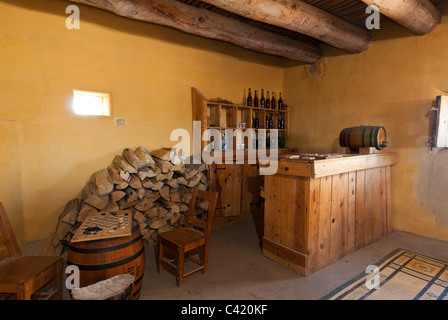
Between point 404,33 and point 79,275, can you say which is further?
point 404,33

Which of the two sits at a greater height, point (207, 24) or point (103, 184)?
point (207, 24)

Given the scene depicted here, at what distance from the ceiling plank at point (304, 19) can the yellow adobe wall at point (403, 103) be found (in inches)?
14.7

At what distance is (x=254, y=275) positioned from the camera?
2.52 metres

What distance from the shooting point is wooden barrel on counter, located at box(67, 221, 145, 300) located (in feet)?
5.90

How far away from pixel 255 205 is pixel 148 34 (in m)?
3.20

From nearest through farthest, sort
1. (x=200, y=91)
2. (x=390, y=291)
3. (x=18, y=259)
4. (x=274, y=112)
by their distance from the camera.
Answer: (x=18, y=259) < (x=390, y=291) < (x=200, y=91) < (x=274, y=112)

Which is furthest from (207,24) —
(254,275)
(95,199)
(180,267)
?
(254,275)

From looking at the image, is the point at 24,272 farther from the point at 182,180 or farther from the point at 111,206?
the point at 182,180

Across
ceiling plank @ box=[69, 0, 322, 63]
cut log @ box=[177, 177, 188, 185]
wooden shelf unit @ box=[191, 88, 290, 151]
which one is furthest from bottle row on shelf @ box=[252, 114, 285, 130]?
cut log @ box=[177, 177, 188, 185]

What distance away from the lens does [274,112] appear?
507cm

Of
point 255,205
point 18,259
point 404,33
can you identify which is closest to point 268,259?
point 255,205

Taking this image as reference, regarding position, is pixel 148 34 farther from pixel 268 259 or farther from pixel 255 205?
pixel 268 259

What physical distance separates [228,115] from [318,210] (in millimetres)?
2482

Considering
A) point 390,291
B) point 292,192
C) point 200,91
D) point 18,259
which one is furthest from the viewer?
point 200,91
